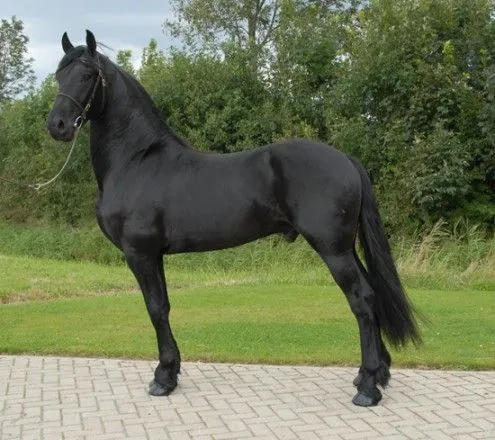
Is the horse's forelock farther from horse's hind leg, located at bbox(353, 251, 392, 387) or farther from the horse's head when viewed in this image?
horse's hind leg, located at bbox(353, 251, 392, 387)

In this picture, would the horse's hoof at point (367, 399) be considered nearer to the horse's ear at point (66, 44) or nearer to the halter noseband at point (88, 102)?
the halter noseband at point (88, 102)

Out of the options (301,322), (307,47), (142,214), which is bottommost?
(301,322)

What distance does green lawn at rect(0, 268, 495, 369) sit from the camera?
240 inches

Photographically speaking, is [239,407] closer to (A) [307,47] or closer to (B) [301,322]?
(B) [301,322]

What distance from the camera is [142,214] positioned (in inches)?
182

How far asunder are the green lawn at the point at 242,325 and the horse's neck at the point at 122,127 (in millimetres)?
2175

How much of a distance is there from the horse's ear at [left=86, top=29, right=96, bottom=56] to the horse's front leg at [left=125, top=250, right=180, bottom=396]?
1.44 metres

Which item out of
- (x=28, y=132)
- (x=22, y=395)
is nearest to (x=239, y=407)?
(x=22, y=395)

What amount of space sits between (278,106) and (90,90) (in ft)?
44.0

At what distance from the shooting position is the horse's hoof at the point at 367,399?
14.7ft

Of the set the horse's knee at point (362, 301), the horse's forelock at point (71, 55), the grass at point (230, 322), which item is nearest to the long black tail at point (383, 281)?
the horse's knee at point (362, 301)

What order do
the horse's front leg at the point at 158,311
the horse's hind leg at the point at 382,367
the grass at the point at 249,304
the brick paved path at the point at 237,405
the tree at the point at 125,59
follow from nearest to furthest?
the brick paved path at the point at 237,405, the horse's hind leg at the point at 382,367, the horse's front leg at the point at 158,311, the grass at the point at 249,304, the tree at the point at 125,59

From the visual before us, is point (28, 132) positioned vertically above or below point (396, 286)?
above

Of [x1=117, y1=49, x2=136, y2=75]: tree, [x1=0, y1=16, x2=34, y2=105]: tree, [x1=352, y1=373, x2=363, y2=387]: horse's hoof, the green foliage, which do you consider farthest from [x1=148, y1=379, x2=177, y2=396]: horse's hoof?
[x1=0, y1=16, x2=34, y2=105]: tree
